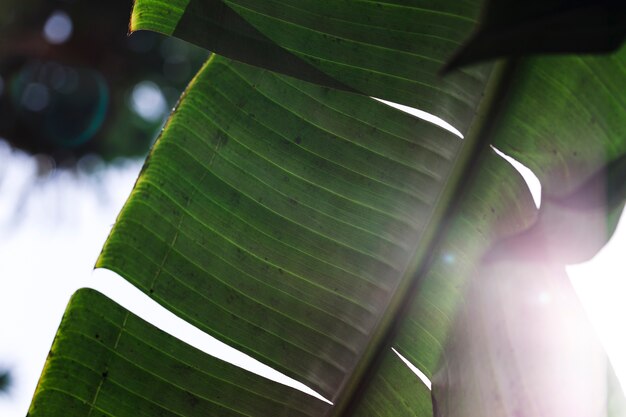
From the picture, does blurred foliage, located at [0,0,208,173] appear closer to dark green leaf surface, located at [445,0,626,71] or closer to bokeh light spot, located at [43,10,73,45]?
bokeh light spot, located at [43,10,73,45]

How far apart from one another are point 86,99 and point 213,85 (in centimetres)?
598

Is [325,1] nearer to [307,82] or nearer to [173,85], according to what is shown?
[307,82]

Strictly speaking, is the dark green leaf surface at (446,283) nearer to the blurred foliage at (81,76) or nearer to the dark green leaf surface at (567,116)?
the dark green leaf surface at (567,116)

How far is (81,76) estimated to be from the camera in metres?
5.85

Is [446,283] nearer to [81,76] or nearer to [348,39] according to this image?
[348,39]

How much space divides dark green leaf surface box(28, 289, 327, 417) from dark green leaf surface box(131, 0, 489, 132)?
284 millimetres

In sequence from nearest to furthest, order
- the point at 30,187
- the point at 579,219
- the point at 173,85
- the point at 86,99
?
the point at 579,219, the point at 173,85, the point at 86,99, the point at 30,187

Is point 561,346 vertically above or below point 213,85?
below

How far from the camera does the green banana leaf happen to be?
529mm

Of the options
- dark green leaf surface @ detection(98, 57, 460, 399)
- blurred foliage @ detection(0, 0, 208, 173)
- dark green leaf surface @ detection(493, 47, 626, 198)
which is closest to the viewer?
dark green leaf surface @ detection(493, 47, 626, 198)

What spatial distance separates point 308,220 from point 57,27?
5547mm

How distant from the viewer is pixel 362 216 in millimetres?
593

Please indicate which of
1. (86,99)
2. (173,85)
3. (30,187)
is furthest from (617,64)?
(30,187)

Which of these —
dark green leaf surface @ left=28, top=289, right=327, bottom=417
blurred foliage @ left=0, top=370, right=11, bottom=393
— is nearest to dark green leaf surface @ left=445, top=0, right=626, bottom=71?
dark green leaf surface @ left=28, top=289, right=327, bottom=417
